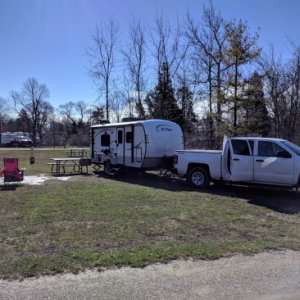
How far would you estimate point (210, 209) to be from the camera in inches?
405

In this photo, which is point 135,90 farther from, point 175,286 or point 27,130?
point 27,130

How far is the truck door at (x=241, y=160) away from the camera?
13055 mm

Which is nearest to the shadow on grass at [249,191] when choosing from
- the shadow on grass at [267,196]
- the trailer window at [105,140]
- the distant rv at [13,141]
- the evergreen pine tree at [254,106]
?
the shadow on grass at [267,196]

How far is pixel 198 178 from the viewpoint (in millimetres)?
15000

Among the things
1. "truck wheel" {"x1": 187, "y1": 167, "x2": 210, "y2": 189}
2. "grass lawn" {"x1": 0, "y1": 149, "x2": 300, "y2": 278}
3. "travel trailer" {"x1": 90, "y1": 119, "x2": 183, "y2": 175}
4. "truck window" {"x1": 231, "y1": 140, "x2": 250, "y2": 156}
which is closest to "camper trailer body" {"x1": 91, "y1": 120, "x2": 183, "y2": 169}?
"travel trailer" {"x1": 90, "y1": 119, "x2": 183, "y2": 175}

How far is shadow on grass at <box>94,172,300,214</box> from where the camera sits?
37.0ft

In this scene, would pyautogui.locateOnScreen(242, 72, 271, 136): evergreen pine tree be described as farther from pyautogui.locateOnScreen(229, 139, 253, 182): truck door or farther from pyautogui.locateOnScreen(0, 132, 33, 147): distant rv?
pyautogui.locateOnScreen(0, 132, 33, 147): distant rv

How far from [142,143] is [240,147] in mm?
5647

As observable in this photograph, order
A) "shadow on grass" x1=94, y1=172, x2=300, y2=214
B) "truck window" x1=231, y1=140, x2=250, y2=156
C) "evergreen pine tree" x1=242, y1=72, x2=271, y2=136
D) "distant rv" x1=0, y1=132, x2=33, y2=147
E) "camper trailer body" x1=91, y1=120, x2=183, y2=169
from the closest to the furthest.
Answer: "shadow on grass" x1=94, y1=172, x2=300, y2=214
"truck window" x1=231, y1=140, x2=250, y2=156
"camper trailer body" x1=91, y1=120, x2=183, y2=169
"evergreen pine tree" x1=242, y1=72, x2=271, y2=136
"distant rv" x1=0, y1=132, x2=33, y2=147

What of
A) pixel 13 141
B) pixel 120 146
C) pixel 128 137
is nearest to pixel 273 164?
pixel 128 137

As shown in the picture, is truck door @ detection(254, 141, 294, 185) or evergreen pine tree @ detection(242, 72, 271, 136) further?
evergreen pine tree @ detection(242, 72, 271, 136)

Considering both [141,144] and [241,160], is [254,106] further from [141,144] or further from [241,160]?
[241,160]

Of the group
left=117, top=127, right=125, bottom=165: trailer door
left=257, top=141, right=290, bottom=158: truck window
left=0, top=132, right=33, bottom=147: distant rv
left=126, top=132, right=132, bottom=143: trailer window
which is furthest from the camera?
left=0, top=132, right=33, bottom=147: distant rv

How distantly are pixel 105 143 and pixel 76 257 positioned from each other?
14.9 meters
